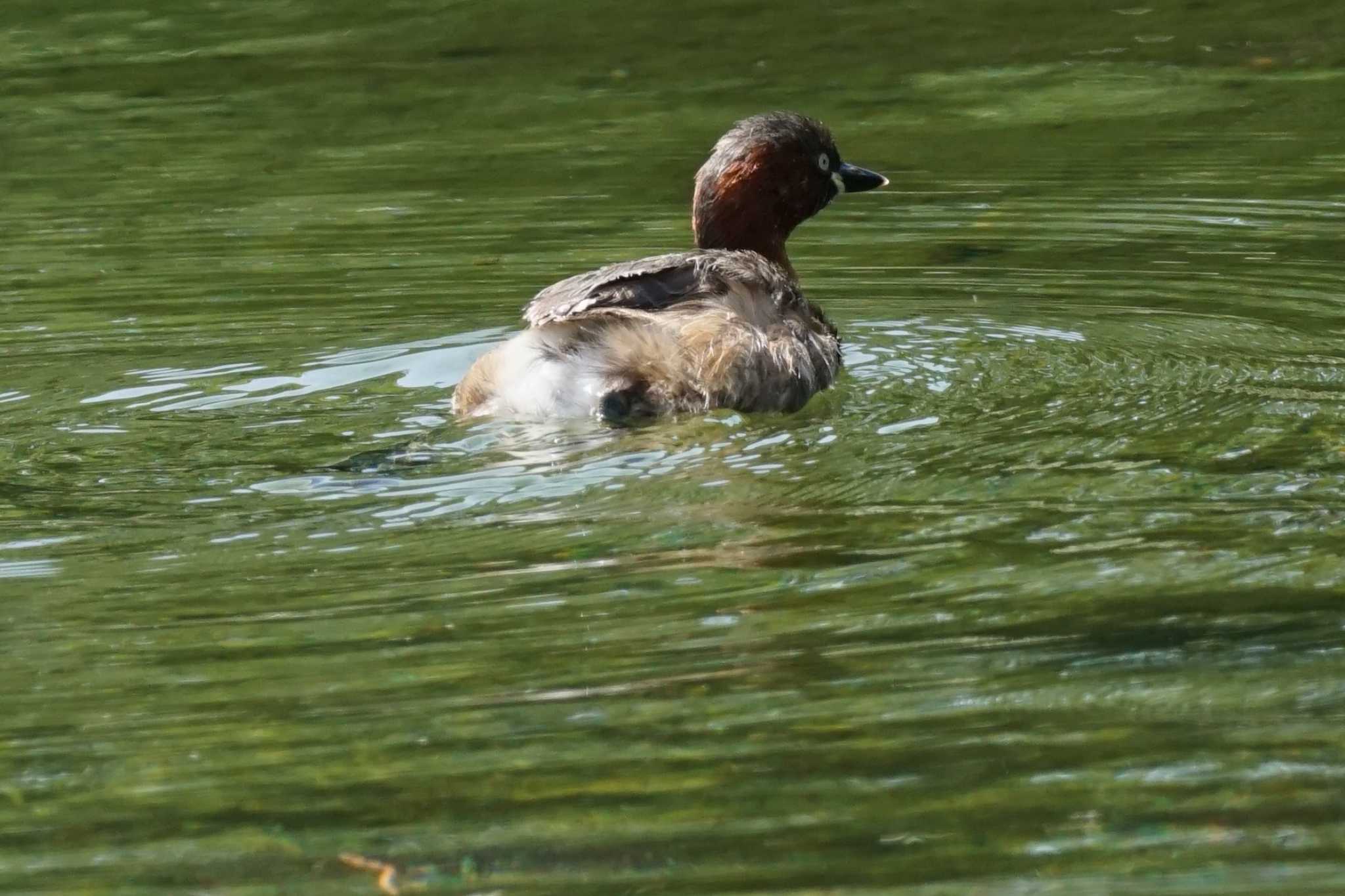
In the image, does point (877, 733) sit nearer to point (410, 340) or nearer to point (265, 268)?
point (410, 340)

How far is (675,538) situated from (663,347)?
157 cm

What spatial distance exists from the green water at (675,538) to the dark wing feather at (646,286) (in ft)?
1.41

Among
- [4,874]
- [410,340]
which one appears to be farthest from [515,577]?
[410,340]

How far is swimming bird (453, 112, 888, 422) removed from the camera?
7.01 metres

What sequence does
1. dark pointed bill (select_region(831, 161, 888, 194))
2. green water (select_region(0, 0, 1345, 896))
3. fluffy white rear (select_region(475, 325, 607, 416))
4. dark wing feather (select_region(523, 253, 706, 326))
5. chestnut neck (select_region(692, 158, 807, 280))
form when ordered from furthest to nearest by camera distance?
dark pointed bill (select_region(831, 161, 888, 194))
chestnut neck (select_region(692, 158, 807, 280))
dark wing feather (select_region(523, 253, 706, 326))
fluffy white rear (select_region(475, 325, 607, 416))
green water (select_region(0, 0, 1345, 896))

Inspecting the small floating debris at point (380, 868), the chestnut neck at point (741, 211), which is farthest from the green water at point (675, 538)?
the chestnut neck at point (741, 211)

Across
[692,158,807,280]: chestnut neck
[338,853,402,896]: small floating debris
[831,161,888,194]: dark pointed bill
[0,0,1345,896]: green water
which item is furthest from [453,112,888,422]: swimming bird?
[338,853,402,896]: small floating debris

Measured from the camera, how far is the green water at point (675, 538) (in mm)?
3951

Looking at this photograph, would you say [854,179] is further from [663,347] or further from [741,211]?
[663,347]

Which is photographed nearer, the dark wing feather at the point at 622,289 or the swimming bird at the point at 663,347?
the swimming bird at the point at 663,347

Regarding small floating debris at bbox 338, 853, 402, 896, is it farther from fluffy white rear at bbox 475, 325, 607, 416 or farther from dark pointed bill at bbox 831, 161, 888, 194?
dark pointed bill at bbox 831, 161, 888, 194

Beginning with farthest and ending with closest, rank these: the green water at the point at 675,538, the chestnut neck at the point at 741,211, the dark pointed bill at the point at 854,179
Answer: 1. the dark pointed bill at the point at 854,179
2. the chestnut neck at the point at 741,211
3. the green water at the point at 675,538

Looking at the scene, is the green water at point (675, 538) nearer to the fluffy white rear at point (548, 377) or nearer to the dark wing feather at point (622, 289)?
the fluffy white rear at point (548, 377)

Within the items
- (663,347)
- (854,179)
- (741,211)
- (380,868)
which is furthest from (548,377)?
(380,868)
